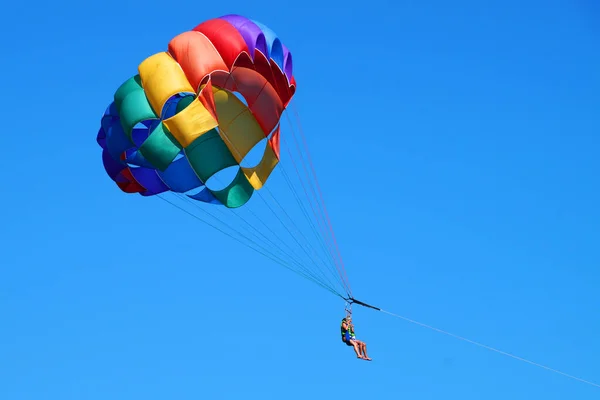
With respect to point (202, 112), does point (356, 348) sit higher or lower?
lower

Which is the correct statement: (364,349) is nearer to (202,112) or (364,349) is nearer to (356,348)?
(356,348)

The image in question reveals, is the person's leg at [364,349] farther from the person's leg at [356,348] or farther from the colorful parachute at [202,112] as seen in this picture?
the colorful parachute at [202,112]

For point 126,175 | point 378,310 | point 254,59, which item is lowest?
point 378,310

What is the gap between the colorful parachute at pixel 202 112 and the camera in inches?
1281

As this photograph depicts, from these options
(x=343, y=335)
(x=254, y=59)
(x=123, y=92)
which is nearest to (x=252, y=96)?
(x=254, y=59)

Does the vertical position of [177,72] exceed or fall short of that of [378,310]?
it exceeds it

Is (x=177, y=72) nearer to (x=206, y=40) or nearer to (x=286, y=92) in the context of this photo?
(x=206, y=40)

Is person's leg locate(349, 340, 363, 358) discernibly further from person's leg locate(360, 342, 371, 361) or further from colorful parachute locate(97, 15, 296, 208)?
colorful parachute locate(97, 15, 296, 208)

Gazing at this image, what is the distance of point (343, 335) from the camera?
34.0 m

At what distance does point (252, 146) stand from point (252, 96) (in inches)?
48.2

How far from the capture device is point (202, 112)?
3241 cm

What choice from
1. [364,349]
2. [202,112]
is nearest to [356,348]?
[364,349]

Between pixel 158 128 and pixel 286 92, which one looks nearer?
pixel 158 128

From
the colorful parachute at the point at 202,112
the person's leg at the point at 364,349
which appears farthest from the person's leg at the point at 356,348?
the colorful parachute at the point at 202,112
